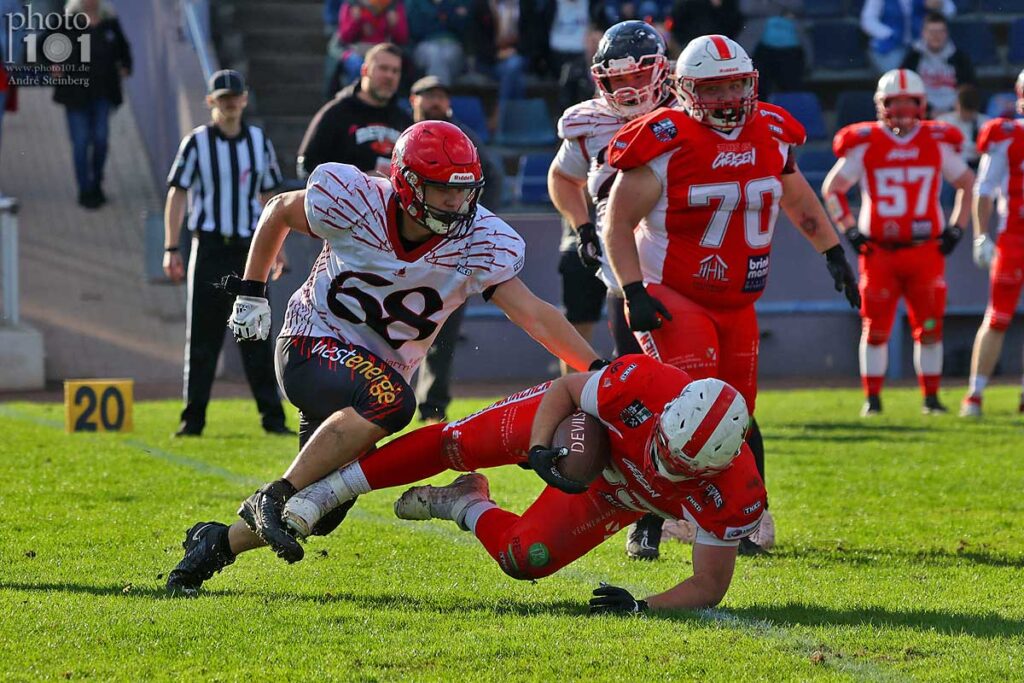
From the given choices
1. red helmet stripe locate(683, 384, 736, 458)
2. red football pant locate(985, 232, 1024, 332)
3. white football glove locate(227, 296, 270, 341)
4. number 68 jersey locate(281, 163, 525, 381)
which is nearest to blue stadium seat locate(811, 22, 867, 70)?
red football pant locate(985, 232, 1024, 332)

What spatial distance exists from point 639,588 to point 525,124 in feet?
31.7

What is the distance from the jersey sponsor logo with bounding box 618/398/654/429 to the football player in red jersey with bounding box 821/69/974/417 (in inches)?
205

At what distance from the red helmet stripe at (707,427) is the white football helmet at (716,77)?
1372 millimetres

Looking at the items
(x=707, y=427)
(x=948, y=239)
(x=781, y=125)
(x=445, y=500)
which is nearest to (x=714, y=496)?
(x=707, y=427)

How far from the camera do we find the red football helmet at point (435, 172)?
459 cm

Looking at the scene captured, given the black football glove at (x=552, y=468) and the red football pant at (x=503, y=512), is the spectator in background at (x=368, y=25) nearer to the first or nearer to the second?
the red football pant at (x=503, y=512)

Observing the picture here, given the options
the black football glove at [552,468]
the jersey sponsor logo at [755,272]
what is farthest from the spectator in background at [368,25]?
the black football glove at [552,468]

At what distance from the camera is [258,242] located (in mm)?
4871

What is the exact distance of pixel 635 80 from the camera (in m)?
5.85

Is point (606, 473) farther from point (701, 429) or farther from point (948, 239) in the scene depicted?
point (948, 239)

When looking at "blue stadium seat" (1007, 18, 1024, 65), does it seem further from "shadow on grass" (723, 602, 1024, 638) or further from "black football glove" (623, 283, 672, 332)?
"shadow on grass" (723, 602, 1024, 638)

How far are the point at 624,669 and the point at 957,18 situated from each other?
13148 millimetres

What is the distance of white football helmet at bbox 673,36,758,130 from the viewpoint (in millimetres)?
5254

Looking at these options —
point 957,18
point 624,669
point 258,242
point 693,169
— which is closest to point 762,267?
point 693,169
